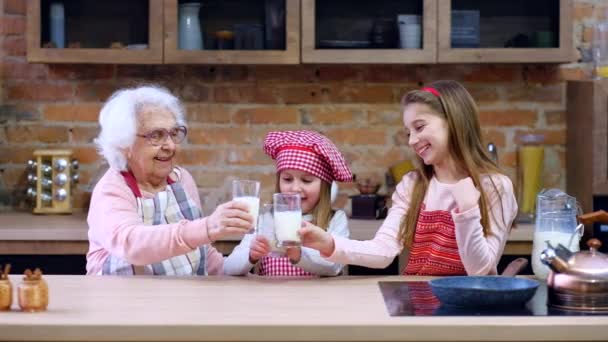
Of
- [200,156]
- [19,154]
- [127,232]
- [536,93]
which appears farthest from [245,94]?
[127,232]

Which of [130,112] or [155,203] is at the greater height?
[130,112]

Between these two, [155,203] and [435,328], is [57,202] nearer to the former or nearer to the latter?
[155,203]

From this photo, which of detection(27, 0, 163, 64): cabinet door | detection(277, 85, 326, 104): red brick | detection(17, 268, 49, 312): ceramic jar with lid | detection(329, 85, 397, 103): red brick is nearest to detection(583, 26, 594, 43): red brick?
detection(329, 85, 397, 103): red brick

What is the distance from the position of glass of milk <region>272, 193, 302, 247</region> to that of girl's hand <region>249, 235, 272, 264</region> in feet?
0.27

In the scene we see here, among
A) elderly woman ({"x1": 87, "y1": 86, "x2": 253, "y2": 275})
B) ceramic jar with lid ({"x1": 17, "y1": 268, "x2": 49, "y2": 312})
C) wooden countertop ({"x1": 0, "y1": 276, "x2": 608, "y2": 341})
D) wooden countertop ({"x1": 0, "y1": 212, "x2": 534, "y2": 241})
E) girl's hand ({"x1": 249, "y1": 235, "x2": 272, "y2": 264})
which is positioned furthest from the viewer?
wooden countertop ({"x1": 0, "y1": 212, "x2": 534, "y2": 241})

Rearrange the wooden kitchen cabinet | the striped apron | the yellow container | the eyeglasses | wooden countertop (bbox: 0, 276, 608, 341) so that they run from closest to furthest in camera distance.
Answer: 1. wooden countertop (bbox: 0, 276, 608, 341)
2. the striped apron
3. the eyeglasses
4. the wooden kitchen cabinet
5. the yellow container

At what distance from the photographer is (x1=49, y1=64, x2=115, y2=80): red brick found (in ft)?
14.3

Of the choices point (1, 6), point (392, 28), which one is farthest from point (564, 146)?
point (1, 6)

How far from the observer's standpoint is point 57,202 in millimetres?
4188

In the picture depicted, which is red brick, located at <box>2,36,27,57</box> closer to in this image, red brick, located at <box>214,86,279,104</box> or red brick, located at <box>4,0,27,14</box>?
red brick, located at <box>4,0,27,14</box>

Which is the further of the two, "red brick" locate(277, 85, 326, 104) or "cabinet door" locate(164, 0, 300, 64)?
"red brick" locate(277, 85, 326, 104)

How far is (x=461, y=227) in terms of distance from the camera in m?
2.52

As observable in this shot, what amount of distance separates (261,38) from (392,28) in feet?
1.77

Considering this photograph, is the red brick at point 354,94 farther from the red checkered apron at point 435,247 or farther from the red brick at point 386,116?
the red checkered apron at point 435,247
